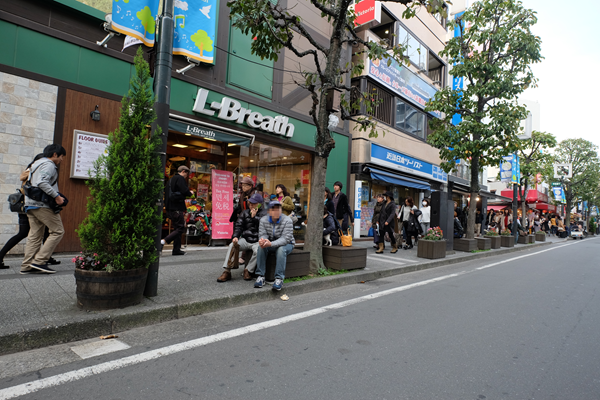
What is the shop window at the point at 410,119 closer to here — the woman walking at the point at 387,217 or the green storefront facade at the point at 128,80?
the green storefront facade at the point at 128,80

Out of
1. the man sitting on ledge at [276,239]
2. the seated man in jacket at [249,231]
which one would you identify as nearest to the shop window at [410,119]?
the seated man in jacket at [249,231]

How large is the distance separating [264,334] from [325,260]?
3.47 m

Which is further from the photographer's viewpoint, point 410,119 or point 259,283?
point 410,119

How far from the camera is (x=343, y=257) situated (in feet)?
22.1

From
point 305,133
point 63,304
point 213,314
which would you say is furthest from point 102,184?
point 305,133

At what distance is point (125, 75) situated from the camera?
294 inches

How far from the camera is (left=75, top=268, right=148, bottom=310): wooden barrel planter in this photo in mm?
3631

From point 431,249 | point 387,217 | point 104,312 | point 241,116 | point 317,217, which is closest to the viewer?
point 104,312

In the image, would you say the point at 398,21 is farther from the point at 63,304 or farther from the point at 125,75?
the point at 63,304

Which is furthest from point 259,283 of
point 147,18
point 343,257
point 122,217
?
point 147,18

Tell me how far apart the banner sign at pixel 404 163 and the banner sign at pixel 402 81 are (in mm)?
2691

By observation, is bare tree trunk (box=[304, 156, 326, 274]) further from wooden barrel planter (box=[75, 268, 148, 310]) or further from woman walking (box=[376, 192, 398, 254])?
woman walking (box=[376, 192, 398, 254])

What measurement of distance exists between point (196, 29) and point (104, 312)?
23.6 feet

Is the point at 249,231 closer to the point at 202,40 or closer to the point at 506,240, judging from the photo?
the point at 202,40
